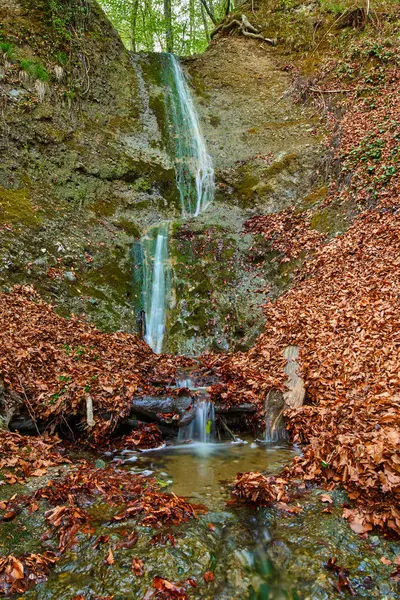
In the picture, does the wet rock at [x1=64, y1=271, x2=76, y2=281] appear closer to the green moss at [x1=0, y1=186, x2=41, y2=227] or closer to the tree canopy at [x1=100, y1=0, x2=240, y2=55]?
the green moss at [x1=0, y1=186, x2=41, y2=227]

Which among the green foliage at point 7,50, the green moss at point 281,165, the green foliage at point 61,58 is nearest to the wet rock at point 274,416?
the green moss at point 281,165

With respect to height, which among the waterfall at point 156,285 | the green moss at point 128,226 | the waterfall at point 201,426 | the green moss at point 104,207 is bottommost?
the waterfall at point 201,426

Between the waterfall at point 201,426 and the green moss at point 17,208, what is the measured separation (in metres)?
6.07

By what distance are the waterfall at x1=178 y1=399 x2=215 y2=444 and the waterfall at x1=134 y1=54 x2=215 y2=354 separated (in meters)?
3.04

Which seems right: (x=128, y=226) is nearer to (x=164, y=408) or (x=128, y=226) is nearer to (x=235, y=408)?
(x=164, y=408)

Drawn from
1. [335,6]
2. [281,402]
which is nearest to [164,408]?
[281,402]

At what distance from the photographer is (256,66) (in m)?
16.4

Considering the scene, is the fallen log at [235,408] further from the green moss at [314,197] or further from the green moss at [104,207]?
the green moss at [104,207]


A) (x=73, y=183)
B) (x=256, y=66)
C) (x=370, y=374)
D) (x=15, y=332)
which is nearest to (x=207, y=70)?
(x=256, y=66)

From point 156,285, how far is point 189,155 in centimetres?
608

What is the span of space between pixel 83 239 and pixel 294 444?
720cm

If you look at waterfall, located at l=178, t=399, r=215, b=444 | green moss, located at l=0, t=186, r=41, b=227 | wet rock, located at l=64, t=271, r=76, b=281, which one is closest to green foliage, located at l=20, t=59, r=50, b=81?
green moss, located at l=0, t=186, r=41, b=227

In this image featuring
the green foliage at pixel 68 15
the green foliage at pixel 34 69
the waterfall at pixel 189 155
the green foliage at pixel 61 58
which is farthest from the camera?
the waterfall at pixel 189 155

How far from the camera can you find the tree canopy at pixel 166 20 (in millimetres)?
20250
